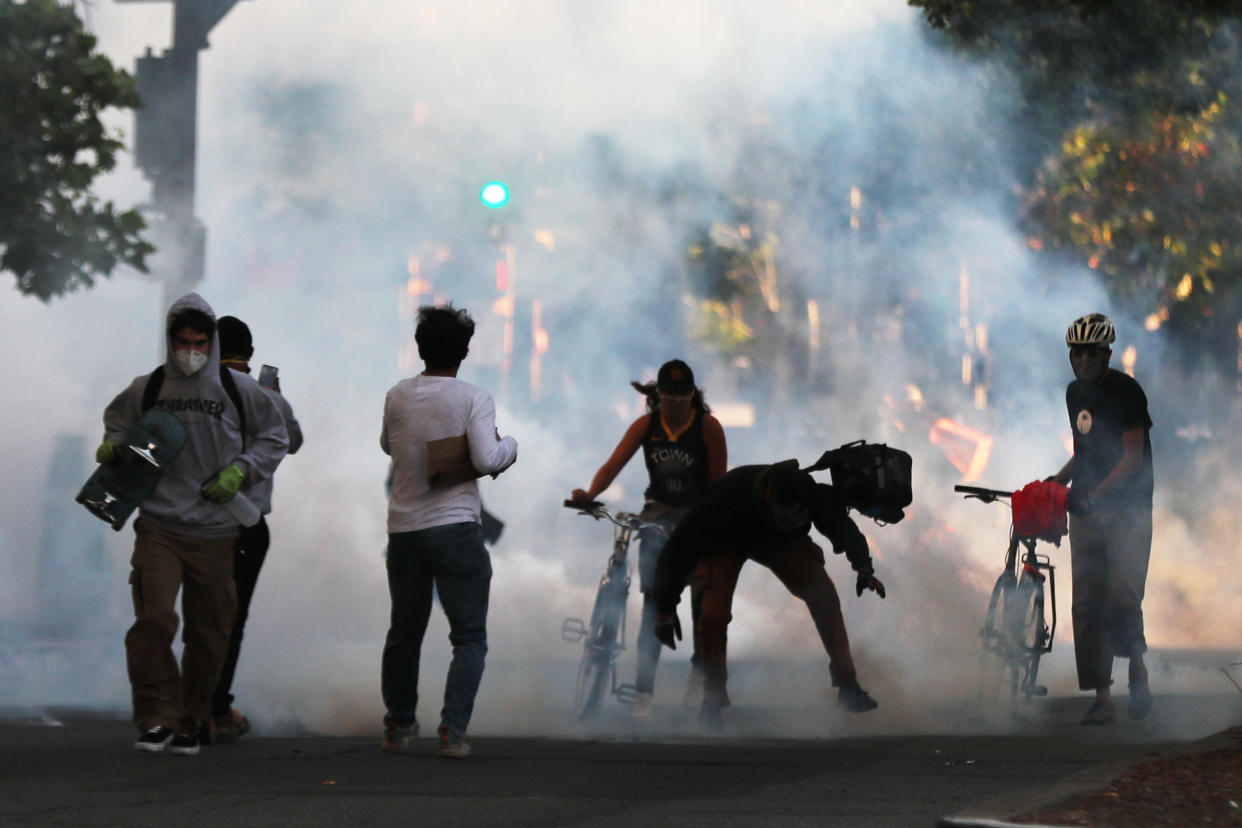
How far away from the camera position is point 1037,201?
1573 cm

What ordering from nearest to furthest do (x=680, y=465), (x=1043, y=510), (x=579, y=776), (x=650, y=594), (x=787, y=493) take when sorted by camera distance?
(x=579, y=776)
(x=787, y=493)
(x=1043, y=510)
(x=650, y=594)
(x=680, y=465)

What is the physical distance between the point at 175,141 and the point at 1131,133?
6.80 m

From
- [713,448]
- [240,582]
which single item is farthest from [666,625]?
[240,582]

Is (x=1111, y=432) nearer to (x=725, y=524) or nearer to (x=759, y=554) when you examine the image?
(x=759, y=554)

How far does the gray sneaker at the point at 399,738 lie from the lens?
7.12 metres

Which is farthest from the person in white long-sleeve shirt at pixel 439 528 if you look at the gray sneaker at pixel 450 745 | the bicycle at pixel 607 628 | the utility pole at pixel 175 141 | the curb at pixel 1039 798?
the utility pole at pixel 175 141

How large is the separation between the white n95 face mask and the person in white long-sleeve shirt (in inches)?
27.3

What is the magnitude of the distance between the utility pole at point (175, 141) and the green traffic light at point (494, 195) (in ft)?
8.66

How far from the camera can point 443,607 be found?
704 cm

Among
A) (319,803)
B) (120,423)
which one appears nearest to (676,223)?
(120,423)

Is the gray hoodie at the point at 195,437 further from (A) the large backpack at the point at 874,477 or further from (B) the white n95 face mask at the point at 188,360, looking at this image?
(A) the large backpack at the point at 874,477

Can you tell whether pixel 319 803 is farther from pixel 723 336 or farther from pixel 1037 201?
pixel 723 336

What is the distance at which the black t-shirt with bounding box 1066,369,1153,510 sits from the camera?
812 centimetres

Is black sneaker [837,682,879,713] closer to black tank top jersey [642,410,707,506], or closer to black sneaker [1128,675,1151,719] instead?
black sneaker [1128,675,1151,719]
